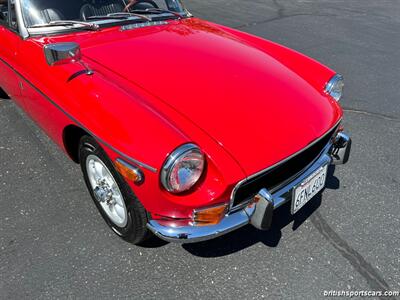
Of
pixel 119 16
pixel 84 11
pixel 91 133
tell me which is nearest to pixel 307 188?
pixel 91 133

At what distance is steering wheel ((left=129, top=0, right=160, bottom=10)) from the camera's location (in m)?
3.05

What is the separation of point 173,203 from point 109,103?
2.24ft

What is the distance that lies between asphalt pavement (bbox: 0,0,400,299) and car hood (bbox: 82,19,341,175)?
72 cm

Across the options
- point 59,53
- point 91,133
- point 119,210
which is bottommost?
point 119,210

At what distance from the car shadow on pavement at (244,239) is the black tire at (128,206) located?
164mm

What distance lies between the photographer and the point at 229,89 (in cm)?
222

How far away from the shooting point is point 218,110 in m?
2.03

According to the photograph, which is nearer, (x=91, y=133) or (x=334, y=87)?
(x=91, y=133)

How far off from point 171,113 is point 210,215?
23.3 inches

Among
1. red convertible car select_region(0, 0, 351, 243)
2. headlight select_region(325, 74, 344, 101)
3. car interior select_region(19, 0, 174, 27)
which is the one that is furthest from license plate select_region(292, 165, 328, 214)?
car interior select_region(19, 0, 174, 27)

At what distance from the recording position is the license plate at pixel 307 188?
2.08 m

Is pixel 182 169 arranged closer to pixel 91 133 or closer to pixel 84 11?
pixel 91 133

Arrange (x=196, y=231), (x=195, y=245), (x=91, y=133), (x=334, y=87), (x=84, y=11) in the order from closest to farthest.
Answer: (x=196, y=231) → (x=91, y=133) → (x=195, y=245) → (x=334, y=87) → (x=84, y=11)

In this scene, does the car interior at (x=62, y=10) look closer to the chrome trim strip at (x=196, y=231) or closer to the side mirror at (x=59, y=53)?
the side mirror at (x=59, y=53)
